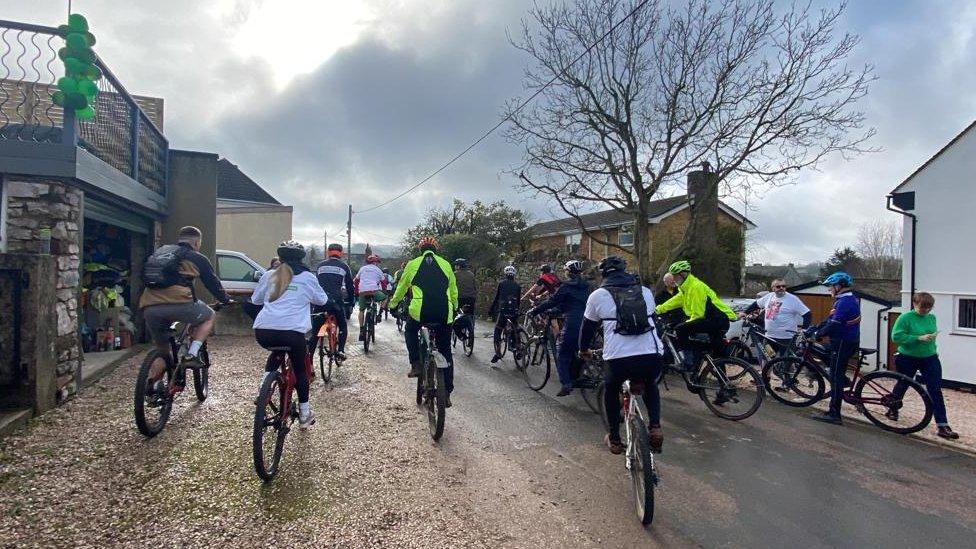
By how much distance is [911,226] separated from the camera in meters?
11.3

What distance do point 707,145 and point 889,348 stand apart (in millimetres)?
6211

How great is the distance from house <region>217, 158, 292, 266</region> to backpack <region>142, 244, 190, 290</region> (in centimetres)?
2190

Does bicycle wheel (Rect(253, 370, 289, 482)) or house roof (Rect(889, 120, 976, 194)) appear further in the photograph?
house roof (Rect(889, 120, 976, 194))

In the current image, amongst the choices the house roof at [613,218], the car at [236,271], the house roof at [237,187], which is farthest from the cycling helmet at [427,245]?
the house roof at [237,187]

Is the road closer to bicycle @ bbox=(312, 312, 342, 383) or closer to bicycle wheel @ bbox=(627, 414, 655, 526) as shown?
bicycle wheel @ bbox=(627, 414, 655, 526)

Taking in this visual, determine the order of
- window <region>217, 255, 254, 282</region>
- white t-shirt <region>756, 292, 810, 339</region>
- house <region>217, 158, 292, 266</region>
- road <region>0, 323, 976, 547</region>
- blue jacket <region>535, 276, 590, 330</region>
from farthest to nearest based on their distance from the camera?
house <region>217, 158, 292, 266</region>, window <region>217, 255, 254, 282</region>, white t-shirt <region>756, 292, 810, 339</region>, blue jacket <region>535, 276, 590, 330</region>, road <region>0, 323, 976, 547</region>

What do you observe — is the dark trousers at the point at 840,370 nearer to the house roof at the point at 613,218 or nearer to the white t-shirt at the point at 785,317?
the white t-shirt at the point at 785,317

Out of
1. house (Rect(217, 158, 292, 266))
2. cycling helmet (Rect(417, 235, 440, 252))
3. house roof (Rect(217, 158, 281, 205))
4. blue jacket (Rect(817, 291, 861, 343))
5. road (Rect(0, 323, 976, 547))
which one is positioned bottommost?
road (Rect(0, 323, 976, 547))

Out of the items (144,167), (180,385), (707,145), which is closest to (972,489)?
(180,385)

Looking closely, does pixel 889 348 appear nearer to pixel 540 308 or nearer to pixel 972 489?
pixel 972 489

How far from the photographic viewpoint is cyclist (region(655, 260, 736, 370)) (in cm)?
671

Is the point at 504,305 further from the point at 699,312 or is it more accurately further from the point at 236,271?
the point at 236,271

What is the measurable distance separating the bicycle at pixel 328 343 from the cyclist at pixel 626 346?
446 cm

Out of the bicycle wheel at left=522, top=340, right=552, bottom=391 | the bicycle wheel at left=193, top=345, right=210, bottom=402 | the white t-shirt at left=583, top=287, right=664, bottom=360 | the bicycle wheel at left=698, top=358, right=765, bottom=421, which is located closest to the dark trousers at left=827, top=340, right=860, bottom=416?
the bicycle wheel at left=698, top=358, right=765, bottom=421
